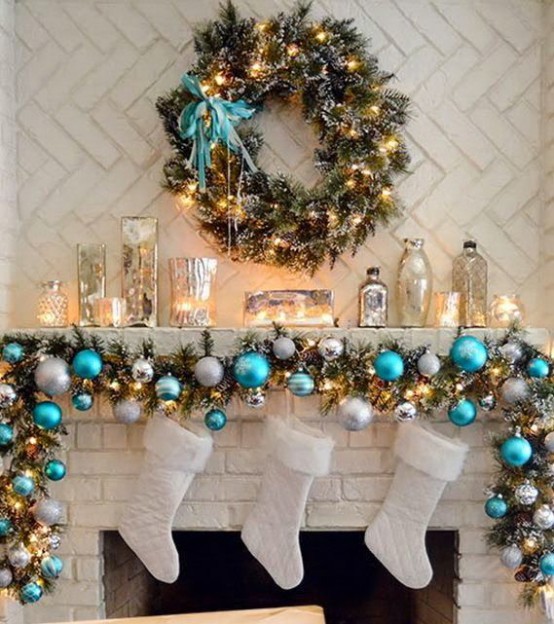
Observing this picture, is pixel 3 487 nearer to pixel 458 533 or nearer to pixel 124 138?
pixel 124 138

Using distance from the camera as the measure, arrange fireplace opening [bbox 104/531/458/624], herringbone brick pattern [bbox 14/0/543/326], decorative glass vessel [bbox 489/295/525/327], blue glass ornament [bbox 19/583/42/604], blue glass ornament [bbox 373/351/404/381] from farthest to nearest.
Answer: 1. fireplace opening [bbox 104/531/458/624]
2. herringbone brick pattern [bbox 14/0/543/326]
3. decorative glass vessel [bbox 489/295/525/327]
4. blue glass ornament [bbox 19/583/42/604]
5. blue glass ornament [bbox 373/351/404/381]

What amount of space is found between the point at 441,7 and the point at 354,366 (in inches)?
49.7

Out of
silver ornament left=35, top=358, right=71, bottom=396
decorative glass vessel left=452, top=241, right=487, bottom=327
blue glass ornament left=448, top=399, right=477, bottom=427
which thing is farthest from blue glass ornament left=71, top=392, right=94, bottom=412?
decorative glass vessel left=452, top=241, right=487, bottom=327

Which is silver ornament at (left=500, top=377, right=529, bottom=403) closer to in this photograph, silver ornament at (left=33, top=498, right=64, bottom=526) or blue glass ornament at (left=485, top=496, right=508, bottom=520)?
blue glass ornament at (left=485, top=496, right=508, bottom=520)

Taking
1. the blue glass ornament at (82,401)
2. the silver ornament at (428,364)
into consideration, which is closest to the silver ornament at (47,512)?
the blue glass ornament at (82,401)

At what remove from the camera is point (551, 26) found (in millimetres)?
2293

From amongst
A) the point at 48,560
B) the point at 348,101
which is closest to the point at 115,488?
the point at 48,560

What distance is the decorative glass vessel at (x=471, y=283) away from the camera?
2227 millimetres

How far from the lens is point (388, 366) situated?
1955mm

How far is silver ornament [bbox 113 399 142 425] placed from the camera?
2029 millimetres

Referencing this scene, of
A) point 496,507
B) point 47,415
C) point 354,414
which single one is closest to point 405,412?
point 354,414

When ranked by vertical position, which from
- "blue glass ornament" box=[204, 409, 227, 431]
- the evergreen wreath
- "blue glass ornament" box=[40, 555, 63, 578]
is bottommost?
"blue glass ornament" box=[40, 555, 63, 578]

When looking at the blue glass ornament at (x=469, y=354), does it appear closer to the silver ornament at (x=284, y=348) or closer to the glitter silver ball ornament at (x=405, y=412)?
the glitter silver ball ornament at (x=405, y=412)

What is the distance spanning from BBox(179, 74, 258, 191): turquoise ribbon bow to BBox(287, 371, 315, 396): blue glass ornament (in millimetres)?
668
